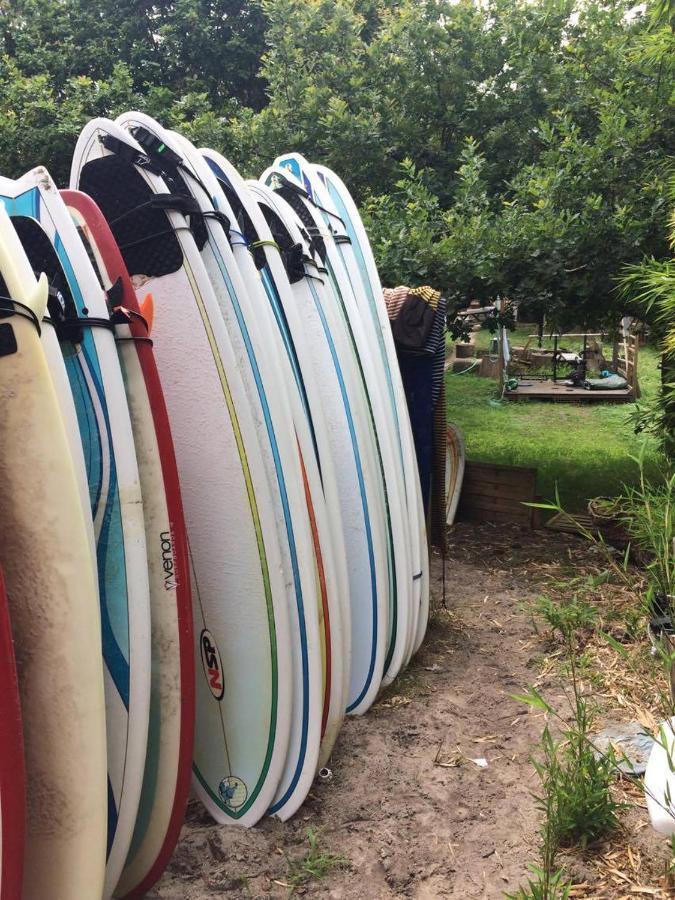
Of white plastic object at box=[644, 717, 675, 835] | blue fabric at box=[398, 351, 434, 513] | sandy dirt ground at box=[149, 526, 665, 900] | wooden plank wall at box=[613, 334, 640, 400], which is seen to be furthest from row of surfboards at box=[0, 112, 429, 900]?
wooden plank wall at box=[613, 334, 640, 400]

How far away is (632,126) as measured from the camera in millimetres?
4648

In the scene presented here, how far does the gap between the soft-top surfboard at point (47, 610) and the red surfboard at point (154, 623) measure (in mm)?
313

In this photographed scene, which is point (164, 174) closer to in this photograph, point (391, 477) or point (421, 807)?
point (391, 477)

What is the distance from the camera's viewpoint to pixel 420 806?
91.5 inches

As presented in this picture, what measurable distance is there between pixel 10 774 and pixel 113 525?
2.00 feet

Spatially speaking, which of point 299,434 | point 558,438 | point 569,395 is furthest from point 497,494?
point 569,395

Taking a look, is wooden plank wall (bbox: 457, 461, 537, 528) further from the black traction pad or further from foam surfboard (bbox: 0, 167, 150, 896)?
foam surfboard (bbox: 0, 167, 150, 896)

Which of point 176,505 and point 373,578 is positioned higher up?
point 176,505

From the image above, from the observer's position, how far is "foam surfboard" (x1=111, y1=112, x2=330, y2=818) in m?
2.28

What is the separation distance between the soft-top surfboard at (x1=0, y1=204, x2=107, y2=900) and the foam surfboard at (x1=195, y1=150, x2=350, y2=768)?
3.01 feet

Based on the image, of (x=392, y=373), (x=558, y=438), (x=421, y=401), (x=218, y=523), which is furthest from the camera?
(x=558, y=438)

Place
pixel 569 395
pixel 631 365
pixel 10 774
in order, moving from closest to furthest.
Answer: pixel 10 774 < pixel 569 395 < pixel 631 365

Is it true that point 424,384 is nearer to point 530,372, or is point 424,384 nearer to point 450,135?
point 450,135

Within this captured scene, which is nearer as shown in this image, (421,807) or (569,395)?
(421,807)
